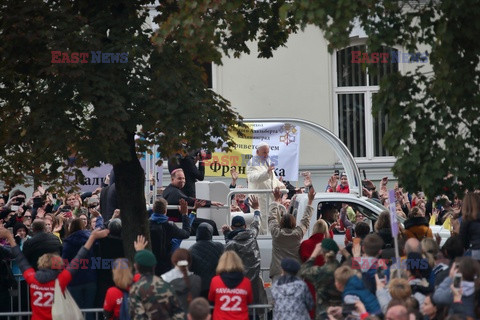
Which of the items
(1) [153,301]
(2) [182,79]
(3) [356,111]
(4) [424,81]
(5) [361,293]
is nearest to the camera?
(1) [153,301]

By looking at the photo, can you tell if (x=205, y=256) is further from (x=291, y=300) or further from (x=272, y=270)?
(x=291, y=300)

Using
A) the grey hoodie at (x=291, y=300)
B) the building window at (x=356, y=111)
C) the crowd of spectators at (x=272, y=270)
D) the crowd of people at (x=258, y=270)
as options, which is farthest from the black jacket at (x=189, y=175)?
the building window at (x=356, y=111)

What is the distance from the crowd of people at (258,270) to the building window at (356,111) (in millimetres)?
11175

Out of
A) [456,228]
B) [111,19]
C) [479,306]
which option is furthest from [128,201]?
[479,306]

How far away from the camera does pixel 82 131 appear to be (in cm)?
1478

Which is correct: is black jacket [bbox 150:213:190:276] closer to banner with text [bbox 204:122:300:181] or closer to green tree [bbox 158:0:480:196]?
green tree [bbox 158:0:480:196]

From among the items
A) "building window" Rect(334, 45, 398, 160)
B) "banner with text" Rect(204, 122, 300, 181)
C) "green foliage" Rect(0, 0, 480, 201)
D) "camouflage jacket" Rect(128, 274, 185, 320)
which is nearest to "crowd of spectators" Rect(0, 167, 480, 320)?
"camouflage jacket" Rect(128, 274, 185, 320)

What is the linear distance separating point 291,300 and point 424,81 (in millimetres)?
2987

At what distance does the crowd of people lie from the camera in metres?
11.8

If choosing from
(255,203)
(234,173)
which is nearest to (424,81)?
(255,203)

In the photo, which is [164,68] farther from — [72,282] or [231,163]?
[231,163]

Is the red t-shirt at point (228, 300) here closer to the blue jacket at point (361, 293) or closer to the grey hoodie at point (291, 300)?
the grey hoodie at point (291, 300)

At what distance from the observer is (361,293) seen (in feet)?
40.0

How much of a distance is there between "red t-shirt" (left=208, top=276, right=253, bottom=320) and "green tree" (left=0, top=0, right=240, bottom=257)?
2.50m
